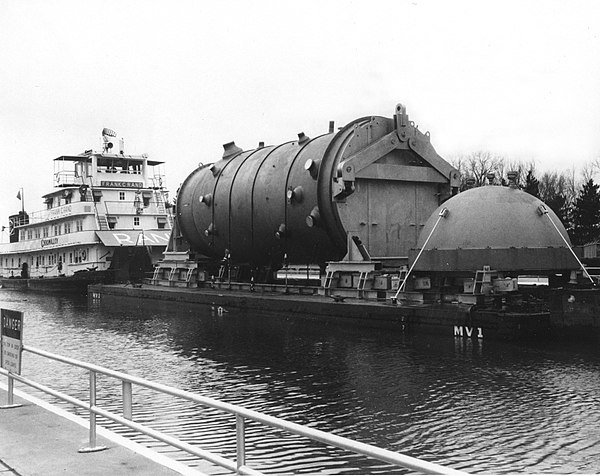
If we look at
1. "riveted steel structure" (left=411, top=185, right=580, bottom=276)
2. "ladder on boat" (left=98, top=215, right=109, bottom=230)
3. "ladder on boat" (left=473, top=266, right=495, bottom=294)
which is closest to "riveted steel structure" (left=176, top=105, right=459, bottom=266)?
"riveted steel structure" (left=411, top=185, right=580, bottom=276)

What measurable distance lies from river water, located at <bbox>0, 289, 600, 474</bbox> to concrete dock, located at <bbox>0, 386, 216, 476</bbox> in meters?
1.14

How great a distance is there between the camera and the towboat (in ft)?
130

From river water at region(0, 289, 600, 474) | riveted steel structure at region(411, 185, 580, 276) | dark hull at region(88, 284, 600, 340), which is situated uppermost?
riveted steel structure at region(411, 185, 580, 276)

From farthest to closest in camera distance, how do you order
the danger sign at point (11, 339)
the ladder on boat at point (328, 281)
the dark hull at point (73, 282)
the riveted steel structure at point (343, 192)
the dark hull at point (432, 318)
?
1. the dark hull at point (73, 282)
2. the ladder on boat at point (328, 281)
3. the riveted steel structure at point (343, 192)
4. the dark hull at point (432, 318)
5. the danger sign at point (11, 339)

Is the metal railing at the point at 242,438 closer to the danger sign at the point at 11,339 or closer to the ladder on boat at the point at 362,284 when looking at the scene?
the danger sign at the point at 11,339

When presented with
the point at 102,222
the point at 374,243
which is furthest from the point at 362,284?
the point at 102,222

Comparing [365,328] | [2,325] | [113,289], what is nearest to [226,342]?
[365,328]

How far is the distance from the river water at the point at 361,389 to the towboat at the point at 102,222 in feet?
65.6

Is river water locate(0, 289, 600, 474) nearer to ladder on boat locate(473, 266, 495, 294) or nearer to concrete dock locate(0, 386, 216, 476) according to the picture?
concrete dock locate(0, 386, 216, 476)

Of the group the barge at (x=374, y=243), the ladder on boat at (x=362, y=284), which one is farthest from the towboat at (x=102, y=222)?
the ladder on boat at (x=362, y=284)

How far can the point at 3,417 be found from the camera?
7.52 meters

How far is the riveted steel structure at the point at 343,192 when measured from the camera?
19.9 metres

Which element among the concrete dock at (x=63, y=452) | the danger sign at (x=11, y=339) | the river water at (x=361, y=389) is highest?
the danger sign at (x=11, y=339)

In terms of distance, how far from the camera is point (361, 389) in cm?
1126
